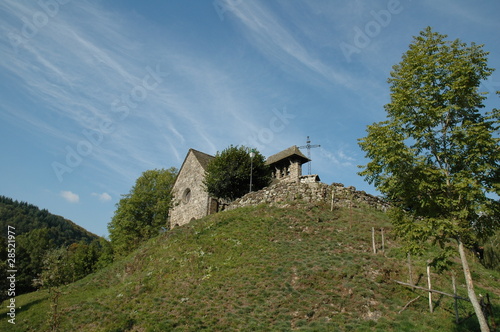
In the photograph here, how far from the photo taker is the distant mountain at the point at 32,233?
47969mm

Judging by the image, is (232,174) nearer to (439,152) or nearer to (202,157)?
(202,157)

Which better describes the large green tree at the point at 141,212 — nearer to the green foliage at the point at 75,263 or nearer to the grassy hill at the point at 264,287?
the green foliage at the point at 75,263

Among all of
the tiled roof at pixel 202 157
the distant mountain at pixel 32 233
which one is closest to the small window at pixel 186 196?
the tiled roof at pixel 202 157

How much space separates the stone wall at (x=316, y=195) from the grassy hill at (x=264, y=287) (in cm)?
248

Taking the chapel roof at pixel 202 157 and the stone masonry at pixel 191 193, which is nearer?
the stone masonry at pixel 191 193

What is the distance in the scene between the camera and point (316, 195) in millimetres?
26391

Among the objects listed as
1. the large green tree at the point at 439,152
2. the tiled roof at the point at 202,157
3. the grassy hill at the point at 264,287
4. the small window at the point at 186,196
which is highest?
the tiled roof at the point at 202,157

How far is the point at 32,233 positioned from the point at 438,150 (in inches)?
2483

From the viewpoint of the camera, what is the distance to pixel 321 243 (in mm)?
19672

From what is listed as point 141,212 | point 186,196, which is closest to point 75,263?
point 141,212

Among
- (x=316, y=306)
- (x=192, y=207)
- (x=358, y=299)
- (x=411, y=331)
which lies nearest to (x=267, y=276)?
(x=316, y=306)

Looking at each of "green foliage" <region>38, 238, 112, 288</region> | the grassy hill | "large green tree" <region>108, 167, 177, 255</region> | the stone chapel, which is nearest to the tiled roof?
the stone chapel

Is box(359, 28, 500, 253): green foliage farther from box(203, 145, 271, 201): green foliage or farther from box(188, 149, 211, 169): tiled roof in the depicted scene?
box(188, 149, 211, 169): tiled roof

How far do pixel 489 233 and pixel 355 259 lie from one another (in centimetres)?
746
